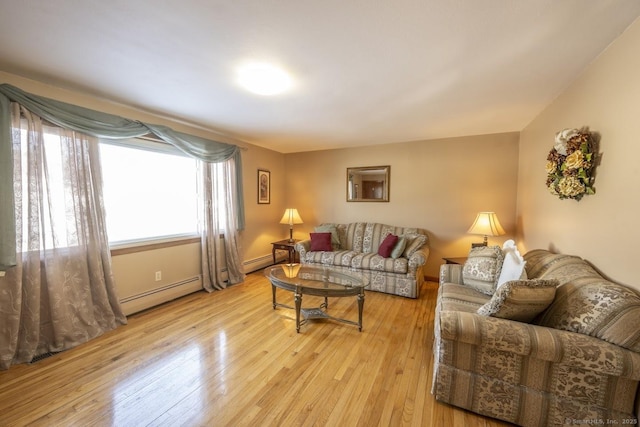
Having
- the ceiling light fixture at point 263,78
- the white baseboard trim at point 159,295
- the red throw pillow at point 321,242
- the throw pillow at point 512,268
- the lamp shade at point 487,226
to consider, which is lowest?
the white baseboard trim at point 159,295

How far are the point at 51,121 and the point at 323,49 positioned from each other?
7.64ft

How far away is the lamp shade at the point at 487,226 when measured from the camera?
3186 mm

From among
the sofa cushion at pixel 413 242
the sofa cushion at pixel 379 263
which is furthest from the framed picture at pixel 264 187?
the sofa cushion at pixel 413 242

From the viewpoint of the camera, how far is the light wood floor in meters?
1.49

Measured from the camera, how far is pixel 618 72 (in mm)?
1551

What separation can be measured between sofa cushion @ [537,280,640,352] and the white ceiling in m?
1.48

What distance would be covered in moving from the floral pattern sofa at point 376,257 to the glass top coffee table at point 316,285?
758mm

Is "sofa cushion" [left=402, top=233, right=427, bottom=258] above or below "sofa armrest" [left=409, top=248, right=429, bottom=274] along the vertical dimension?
above

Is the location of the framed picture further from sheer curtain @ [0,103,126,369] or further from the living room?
sheer curtain @ [0,103,126,369]

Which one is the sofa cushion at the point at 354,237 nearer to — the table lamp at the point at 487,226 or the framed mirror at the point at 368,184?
the framed mirror at the point at 368,184

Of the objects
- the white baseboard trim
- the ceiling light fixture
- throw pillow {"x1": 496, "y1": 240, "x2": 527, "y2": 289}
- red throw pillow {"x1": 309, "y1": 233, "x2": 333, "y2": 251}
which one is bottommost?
the white baseboard trim

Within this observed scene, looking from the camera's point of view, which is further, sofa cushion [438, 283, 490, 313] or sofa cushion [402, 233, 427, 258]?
sofa cushion [402, 233, 427, 258]

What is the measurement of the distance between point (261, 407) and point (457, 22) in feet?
8.27

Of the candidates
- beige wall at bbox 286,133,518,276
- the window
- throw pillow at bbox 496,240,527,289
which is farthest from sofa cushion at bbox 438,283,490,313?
the window
